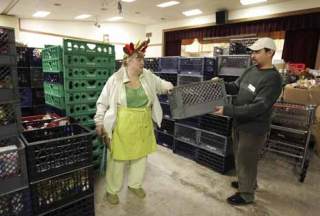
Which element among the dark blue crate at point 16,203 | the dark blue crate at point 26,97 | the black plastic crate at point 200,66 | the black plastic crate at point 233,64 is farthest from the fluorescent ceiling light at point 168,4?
the dark blue crate at point 16,203

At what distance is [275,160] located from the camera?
3270 mm

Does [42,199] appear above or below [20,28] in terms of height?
below

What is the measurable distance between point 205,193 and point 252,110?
3.40 ft

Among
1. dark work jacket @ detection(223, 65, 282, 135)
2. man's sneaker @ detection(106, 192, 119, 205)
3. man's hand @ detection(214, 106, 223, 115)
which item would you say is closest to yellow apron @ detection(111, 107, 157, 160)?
man's sneaker @ detection(106, 192, 119, 205)

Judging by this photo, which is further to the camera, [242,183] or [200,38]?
[200,38]

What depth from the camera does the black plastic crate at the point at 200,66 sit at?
2.94 m

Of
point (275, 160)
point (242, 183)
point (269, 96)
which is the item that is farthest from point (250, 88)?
point (275, 160)

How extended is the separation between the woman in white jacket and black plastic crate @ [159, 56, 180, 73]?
1246mm

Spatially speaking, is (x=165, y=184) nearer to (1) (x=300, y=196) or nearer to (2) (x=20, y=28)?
(1) (x=300, y=196)

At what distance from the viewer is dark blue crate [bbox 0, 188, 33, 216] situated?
138 centimetres

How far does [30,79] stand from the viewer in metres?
3.04

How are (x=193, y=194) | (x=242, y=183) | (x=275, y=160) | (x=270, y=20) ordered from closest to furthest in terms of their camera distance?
1. (x=242, y=183)
2. (x=193, y=194)
3. (x=275, y=160)
4. (x=270, y=20)

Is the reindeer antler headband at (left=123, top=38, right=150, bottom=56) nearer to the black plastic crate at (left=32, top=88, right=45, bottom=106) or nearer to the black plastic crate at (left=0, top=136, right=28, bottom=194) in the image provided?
the black plastic crate at (left=0, top=136, right=28, bottom=194)

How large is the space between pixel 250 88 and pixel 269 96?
0.18 meters
